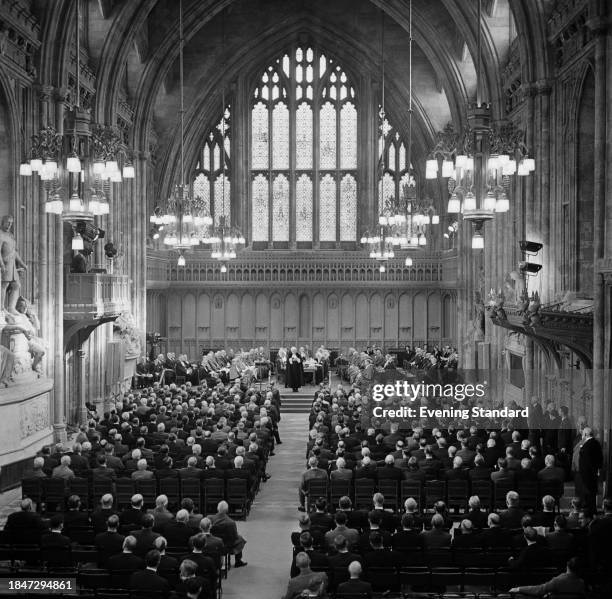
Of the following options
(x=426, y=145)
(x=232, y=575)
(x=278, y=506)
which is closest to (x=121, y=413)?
(x=278, y=506)

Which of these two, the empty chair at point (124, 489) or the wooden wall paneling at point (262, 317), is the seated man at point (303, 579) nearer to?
the empty chair at point (124, 489)

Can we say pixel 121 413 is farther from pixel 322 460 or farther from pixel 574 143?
pixel 574 143

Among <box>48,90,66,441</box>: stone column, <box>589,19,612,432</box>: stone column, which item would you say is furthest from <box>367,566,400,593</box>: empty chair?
<box>48,90,66,441</box>: stone column

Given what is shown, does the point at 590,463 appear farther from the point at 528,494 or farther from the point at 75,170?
the point at 75,170

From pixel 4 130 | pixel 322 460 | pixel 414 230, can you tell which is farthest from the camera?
pixel 414 230

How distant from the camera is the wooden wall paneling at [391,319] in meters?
43.7

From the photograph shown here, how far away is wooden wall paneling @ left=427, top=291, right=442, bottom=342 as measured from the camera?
43.5 meters

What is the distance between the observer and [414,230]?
3031cm

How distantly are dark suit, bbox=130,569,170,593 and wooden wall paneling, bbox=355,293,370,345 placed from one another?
34.3 m

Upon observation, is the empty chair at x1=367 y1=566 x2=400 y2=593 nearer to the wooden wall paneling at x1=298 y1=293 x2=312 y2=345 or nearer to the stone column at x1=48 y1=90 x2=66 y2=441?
the stone column at x1=48 y1=90 x2=66 y2=441

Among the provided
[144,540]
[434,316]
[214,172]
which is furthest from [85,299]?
[434,316]

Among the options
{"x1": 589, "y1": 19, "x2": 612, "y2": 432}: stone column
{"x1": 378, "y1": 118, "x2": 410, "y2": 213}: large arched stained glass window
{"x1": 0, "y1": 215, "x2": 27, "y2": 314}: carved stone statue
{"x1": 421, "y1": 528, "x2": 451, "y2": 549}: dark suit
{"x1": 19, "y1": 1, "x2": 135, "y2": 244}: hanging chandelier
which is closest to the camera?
{"x1": 421, "y1": 528, "x2": 451, "y2": 549}: dark suit

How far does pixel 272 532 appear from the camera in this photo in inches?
624

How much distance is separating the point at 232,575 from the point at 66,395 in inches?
602
